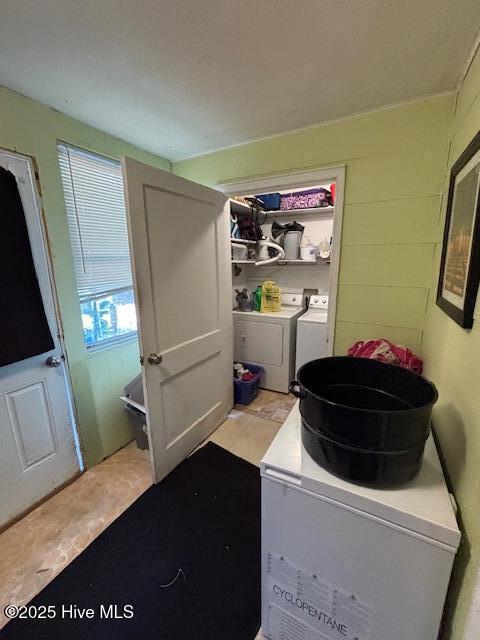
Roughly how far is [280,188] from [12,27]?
1.54 metres

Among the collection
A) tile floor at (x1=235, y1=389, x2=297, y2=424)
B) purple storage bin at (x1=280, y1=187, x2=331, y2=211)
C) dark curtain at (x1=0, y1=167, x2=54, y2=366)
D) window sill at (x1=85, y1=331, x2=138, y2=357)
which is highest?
purple storage bin at (x1=280, y1=187, x2=331, y2=211)

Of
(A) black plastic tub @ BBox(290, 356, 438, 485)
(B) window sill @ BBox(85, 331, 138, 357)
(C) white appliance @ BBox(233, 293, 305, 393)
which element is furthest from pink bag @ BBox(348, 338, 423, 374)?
(B) window sill @ BBox(85, 331, 138, 357)

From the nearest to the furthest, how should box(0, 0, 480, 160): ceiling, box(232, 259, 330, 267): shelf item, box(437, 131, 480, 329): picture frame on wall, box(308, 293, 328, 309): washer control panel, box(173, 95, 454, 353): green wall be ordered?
box(437, 131, 480, 329): picture frame on wall → box(0, 0, 480, 160): ceiling → box(173, 95, 454, 353): green wall → box(232, 259, 330, 267): shelf item → box(308, 293, 328, 309): washer control panel

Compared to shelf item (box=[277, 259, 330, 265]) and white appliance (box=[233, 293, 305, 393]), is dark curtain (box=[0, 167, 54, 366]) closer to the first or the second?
white appliance (box=[233, 293, 305, 393])

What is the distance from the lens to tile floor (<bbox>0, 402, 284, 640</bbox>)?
125 centimetres

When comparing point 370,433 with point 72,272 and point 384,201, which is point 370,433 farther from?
point 72,272

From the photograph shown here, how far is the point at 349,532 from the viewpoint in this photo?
29.8 inches

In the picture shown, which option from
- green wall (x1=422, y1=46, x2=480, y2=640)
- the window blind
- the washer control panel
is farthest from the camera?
the washer control panel

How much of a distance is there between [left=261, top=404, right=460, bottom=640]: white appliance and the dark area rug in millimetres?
296

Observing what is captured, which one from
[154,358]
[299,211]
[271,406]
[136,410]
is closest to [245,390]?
[271,406]

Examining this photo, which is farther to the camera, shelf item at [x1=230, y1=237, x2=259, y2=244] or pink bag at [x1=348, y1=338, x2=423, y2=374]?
shelf item at [x1=230, y1=237, x2=259, y2=244]

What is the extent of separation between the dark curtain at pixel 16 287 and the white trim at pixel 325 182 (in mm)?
1404

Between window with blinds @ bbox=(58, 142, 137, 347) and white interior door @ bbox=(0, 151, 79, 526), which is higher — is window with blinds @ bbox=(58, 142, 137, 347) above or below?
above

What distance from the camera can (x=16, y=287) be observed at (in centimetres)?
137
